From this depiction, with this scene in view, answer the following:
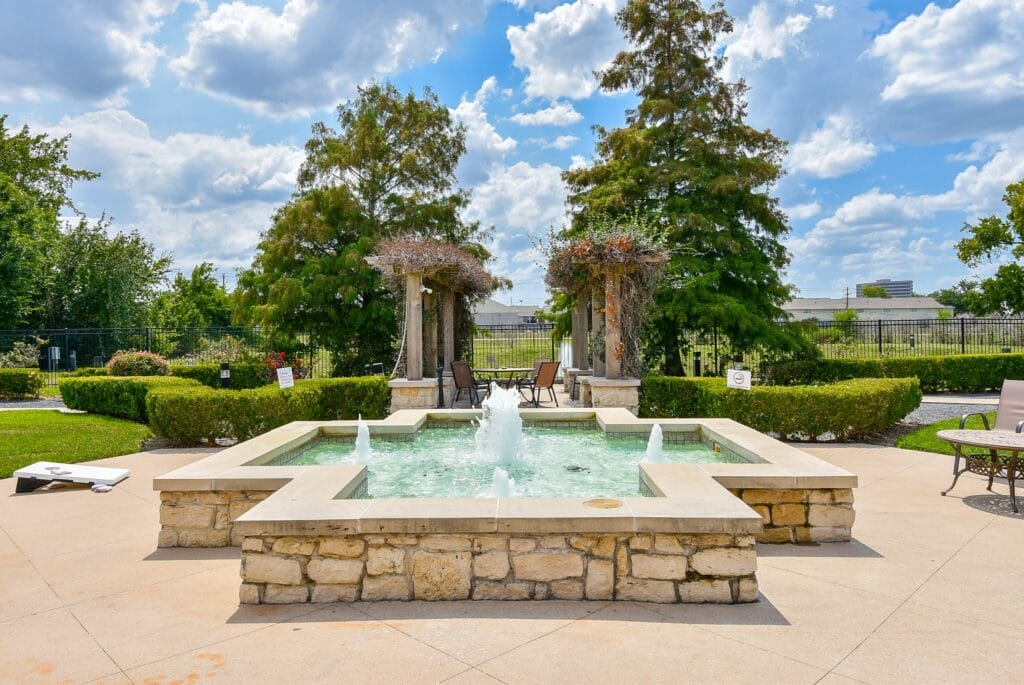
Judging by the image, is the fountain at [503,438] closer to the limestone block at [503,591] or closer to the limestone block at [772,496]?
the limestone block at [772,496]

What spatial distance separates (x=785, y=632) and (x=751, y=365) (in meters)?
13.7

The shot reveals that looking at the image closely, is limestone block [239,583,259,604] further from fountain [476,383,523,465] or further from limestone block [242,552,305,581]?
fountain [476,383,523,465]

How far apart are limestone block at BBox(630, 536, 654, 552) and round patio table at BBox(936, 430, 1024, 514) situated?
348cm

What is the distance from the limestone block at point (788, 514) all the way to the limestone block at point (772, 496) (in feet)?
0.11

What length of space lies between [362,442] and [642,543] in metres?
3.54

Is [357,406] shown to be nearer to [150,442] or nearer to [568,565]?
[150,442]

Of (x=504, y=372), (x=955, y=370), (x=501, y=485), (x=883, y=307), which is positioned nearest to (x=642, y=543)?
(x=501, y=485)

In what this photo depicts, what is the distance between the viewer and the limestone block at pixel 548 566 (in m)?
3.12

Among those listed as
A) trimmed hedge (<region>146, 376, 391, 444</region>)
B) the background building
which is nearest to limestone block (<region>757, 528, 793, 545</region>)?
trimmed hedge (<region>146, 376, 391, 444</region>)

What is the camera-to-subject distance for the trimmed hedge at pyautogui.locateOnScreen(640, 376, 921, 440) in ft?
25.0

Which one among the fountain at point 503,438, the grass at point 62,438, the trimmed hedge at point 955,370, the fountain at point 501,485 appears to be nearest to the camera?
the fountain at point 501,485

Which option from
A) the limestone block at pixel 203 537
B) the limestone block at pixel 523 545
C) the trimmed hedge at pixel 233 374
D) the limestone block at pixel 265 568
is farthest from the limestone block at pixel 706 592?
the trimmed hedge at pixel 233 374

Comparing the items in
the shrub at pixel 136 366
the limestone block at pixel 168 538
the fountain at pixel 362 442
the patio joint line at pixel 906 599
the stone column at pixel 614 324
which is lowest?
the patio joint line at pixel 906 599

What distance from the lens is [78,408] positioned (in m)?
11.0
